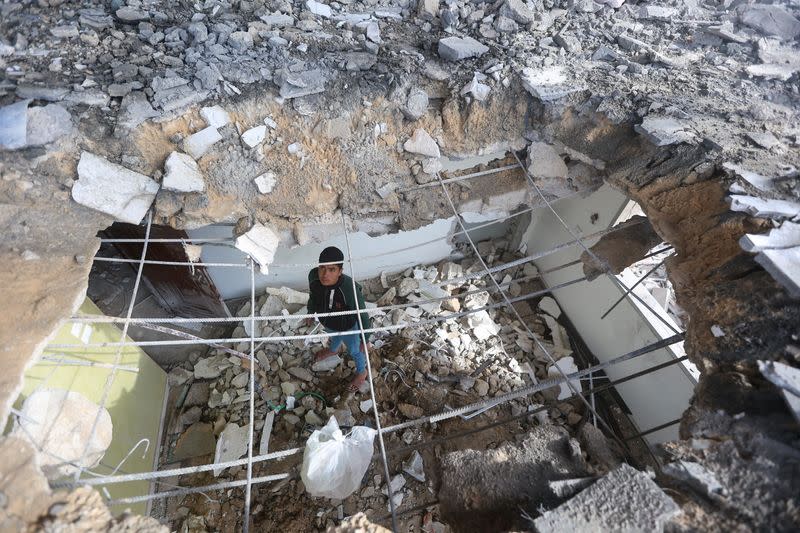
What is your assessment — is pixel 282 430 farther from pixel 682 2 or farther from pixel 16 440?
pixel 682 2

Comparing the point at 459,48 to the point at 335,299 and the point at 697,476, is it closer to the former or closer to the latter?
the point at 335,299

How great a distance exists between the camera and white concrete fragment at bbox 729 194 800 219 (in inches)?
99.7

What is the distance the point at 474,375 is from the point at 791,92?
384 centimetres

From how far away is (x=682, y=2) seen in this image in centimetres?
436

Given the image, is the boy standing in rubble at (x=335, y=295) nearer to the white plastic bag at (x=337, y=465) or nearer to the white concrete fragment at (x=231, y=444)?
the white plastic bag at (x=337, y=465)

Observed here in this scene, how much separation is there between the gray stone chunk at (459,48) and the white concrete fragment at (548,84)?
449 mm

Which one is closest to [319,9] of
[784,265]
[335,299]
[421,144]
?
[421,144]

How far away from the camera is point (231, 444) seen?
4.57m

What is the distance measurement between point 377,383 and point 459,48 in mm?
3487

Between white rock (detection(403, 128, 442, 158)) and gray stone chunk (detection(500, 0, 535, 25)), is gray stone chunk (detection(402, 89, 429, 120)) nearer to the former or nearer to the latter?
white rock (detection(403, 128, 442, 158))

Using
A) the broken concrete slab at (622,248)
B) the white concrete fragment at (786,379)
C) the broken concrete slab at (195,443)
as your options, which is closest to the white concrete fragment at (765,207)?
the broken concrete slab at (622,248)

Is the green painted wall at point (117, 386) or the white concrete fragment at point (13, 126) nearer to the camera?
the white concrete fragment at point (13, 126)

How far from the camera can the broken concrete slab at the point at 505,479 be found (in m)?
2.17

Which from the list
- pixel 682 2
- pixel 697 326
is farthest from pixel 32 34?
pixel 682 2
